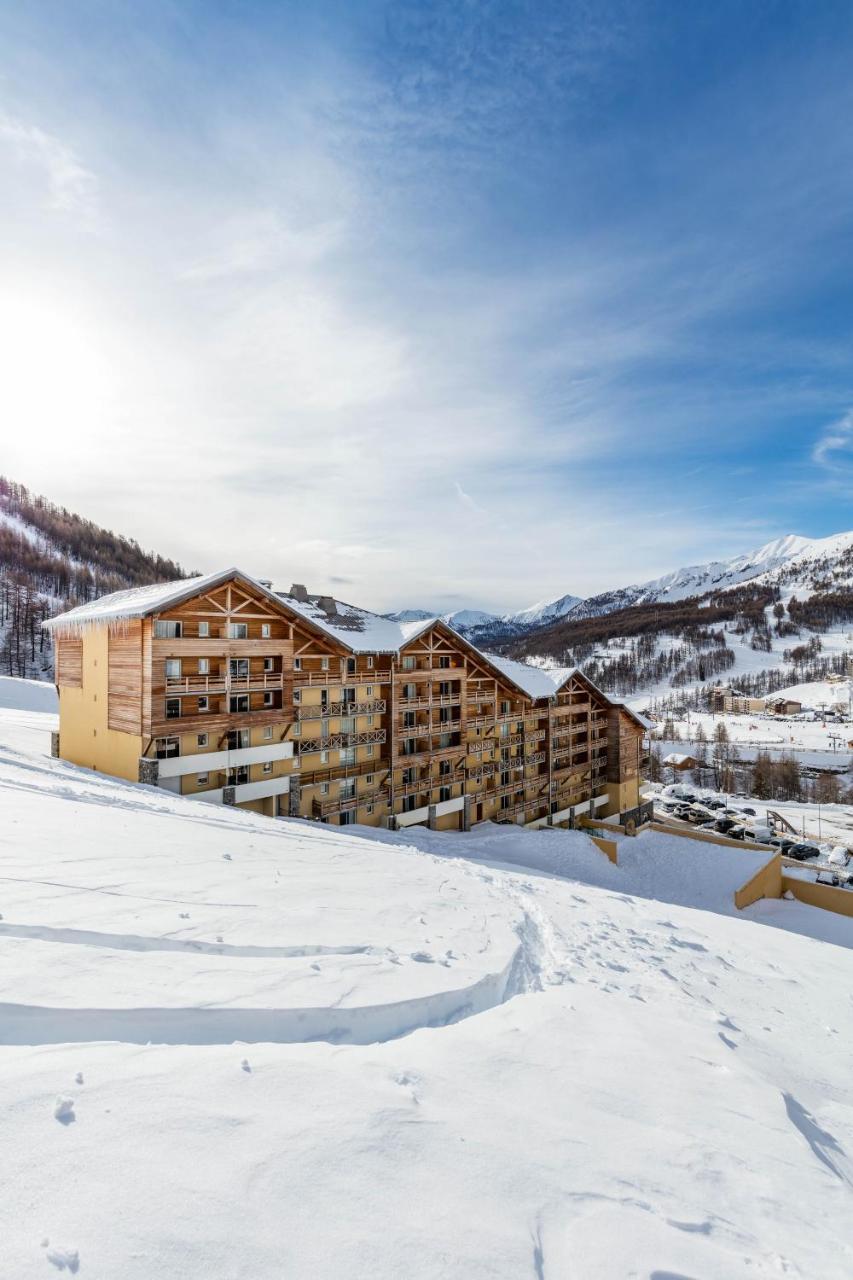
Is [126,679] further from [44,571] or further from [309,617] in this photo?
[44,571]

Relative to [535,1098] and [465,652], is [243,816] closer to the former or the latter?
[535,1098]

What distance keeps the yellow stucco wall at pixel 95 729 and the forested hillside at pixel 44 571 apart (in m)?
79.1

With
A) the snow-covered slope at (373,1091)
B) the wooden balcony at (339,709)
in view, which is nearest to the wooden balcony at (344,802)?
the wooden balcony at (339,709)

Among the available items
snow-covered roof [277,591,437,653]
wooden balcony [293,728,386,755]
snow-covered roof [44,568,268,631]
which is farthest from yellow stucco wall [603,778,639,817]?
snow-covered roof [44,568,268,631]

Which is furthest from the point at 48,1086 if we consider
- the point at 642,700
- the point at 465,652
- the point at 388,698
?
the point at 642,700

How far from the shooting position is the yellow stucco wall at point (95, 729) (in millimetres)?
22953

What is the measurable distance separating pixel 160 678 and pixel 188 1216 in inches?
839

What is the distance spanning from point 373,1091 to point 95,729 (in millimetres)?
24886

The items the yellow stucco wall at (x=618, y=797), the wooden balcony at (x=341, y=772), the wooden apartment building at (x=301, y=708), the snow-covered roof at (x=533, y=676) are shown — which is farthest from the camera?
the yellow stucco wall at (x=618, y=797)

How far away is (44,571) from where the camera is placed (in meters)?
150

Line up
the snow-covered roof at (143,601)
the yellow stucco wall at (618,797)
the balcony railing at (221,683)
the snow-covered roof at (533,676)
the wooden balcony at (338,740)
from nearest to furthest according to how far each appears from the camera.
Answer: the snow-covered roof at (143,601)
the balcony railing at (221,683)
the wooden balcony at (338,740)
the snow-covered roof at (533,676)
the yellow stucco wall at (618,797)

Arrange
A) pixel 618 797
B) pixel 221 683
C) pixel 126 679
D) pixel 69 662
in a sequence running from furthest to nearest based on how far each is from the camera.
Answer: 1. pixel 618 797
2. pixel 69 662
3. pixel 221 683
4. pixel 126 679

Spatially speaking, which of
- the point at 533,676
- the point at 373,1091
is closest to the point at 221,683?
the point at 373,1091

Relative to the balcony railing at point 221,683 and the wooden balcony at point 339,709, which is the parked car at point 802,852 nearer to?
the wooden balcony at point 339,709
